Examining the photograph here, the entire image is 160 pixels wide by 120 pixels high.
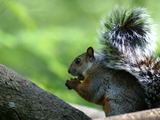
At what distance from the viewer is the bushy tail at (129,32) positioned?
2332 millimetres

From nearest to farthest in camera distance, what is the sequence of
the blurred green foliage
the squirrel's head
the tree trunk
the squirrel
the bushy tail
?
the tree trunk, the squirrel, the bushy tail, the squirrel's head, the blurred green foliage

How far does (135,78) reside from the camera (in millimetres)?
2264

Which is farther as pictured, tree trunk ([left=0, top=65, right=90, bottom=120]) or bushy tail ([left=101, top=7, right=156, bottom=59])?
bushy tail ([left=101, top=7, right=156, bottom=59])

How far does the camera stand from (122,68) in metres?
2.31

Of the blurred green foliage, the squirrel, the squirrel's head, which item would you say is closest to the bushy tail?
the squirrel

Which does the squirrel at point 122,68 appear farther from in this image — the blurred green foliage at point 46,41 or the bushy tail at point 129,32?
the blurred green foliage at point 46,41

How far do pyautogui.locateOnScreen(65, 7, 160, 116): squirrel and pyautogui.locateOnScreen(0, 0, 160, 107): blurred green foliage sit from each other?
106cm

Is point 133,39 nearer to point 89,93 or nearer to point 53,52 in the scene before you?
point 89,93

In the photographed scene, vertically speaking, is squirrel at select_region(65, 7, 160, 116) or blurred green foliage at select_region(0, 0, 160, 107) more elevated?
blurred green foliage at select_region(0, 0, 160, 107)

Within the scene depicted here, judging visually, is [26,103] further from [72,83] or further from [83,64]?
[83,64]

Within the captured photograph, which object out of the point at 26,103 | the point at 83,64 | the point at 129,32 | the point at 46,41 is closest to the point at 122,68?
the point at 129,32

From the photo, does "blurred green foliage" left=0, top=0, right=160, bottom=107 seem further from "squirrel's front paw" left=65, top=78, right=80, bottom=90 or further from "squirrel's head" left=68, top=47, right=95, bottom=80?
"squirrel's front paw" left=65, top=78, right=80, bottom=90

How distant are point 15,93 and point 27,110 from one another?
84mm

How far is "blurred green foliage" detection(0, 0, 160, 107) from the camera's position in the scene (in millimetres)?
3762
